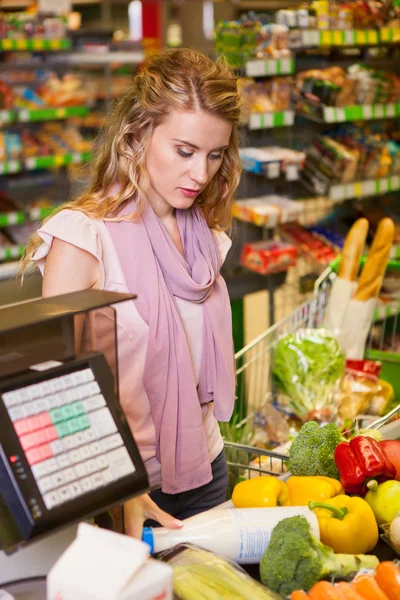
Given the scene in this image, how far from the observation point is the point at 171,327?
1.85m

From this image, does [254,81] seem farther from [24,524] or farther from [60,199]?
[24,524]

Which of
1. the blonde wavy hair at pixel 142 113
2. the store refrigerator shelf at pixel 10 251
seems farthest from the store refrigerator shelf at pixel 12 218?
the blonde wavy hair at pixel 142 113

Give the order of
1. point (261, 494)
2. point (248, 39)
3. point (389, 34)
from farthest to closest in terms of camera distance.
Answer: point (389, 34) → point (248, 39) → point (261, 494)

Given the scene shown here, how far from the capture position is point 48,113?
5.93 meters

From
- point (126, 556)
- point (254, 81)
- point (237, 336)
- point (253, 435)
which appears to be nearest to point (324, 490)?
point (126, 556)

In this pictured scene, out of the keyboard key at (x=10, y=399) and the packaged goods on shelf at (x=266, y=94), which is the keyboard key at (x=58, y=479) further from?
the packaged goods on shelf at (x=266, y=94)

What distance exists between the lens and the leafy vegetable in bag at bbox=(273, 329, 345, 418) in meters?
2.92

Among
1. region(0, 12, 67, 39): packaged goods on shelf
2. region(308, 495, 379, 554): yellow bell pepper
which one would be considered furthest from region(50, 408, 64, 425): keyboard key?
region(0, 12, 67, 39): packaged goods on shelf

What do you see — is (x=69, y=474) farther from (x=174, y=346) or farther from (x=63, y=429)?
(x=174, y=346)

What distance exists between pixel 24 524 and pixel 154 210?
1.08m

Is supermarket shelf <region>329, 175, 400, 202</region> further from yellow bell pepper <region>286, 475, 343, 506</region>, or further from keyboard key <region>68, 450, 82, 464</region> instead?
keyboard key <region>68, 450, 82, 464</region>

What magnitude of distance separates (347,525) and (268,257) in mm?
2695

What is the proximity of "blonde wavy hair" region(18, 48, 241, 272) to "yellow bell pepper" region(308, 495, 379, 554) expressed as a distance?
2.67ft

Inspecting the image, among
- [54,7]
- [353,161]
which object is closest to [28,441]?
[353,161]
